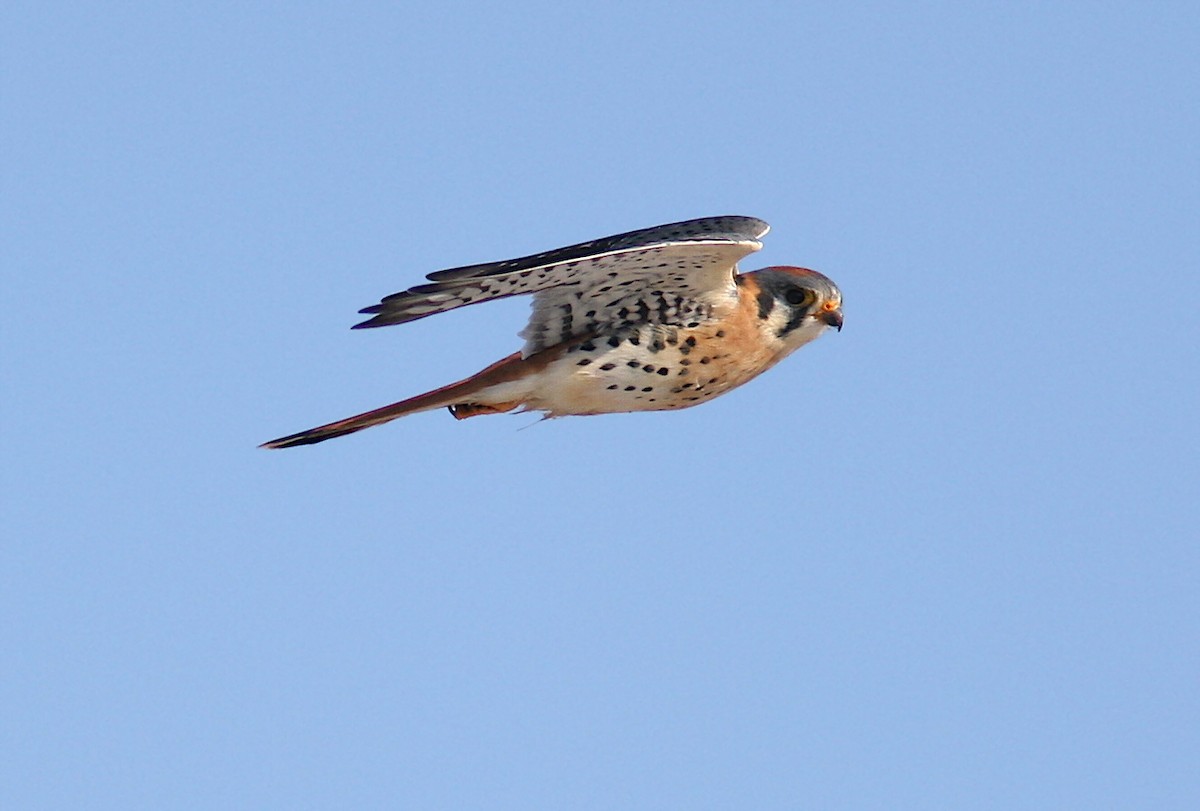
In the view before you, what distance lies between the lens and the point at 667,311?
8.31m

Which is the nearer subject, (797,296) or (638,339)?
(638,339)

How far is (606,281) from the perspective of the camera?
317 inches

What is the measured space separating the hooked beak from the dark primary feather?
93 cm

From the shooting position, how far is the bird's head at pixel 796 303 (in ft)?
28.6

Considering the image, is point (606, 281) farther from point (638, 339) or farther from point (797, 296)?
point (797, 296)

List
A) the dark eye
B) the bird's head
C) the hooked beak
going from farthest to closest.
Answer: the hooked beak
the dark eye
the bird's head

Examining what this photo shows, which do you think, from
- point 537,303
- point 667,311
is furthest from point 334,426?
point 667,311

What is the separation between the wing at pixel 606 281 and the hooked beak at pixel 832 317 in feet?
2.65

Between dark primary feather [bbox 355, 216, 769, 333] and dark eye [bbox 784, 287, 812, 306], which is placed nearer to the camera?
dark primary feather [bbox 355, 216, 769, 333]

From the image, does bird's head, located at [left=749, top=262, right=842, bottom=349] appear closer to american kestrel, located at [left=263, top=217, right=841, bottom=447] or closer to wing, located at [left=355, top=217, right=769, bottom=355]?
american kestrel, located at [left=263, top=217, right=841, bottom=447]

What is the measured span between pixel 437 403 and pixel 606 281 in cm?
100

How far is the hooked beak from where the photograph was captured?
899 cm

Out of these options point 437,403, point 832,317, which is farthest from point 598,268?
point 832,317

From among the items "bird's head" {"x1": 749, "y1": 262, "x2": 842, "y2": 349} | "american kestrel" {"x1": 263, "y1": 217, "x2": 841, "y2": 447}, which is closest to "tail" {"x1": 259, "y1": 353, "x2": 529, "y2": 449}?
"american kestrel" {"x1": 263, "y1": 217, "x2": 841, "y2": 447}
